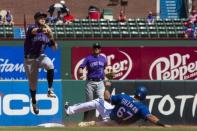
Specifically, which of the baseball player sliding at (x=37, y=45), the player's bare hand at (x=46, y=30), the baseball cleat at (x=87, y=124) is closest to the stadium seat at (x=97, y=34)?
the baseball cleat at (x=87, y=124)

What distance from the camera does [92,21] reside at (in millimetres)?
27891

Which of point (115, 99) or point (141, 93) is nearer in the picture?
point (115, 99)

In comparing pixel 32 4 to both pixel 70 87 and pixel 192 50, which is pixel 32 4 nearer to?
pixel 192 50

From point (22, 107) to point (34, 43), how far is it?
4.58 metres

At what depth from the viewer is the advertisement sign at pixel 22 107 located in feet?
58.0

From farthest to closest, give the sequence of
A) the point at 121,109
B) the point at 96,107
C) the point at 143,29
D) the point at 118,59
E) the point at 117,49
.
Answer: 1. the point at 143,29
2. the point at 117,49
3. the point at 118,59
4. the point at 96,107
5. the point at 121,109

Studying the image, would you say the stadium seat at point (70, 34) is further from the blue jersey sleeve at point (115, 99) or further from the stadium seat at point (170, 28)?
the blue jersey sleeve at point (115, 99)

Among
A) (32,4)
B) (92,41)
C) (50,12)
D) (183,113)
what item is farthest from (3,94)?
(32,4)

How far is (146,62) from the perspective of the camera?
24688mm

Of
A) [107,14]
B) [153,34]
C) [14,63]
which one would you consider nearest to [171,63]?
[153,34]

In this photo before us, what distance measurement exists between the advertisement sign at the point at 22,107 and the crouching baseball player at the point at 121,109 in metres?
0.76

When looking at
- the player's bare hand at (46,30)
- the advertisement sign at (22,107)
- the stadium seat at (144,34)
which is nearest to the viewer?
the player's bare hand at (46,30)

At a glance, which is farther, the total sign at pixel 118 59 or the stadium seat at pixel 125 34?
the stadium seat at pixel 125 34

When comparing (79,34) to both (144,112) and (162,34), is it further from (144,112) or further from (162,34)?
(144,112)
